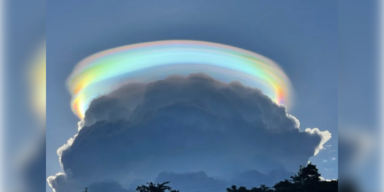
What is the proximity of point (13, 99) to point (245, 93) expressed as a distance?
2622mm

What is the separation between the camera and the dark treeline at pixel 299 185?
4.84m

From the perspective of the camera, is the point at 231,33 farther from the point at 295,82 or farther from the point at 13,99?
the point at 13,99

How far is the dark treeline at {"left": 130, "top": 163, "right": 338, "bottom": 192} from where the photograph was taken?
15.9 ft

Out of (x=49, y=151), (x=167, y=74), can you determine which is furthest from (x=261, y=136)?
(x=49, y=151)

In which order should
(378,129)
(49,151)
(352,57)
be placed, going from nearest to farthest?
(378,129) → (352,57) → (49,151)

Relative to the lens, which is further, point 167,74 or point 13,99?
point 167,74

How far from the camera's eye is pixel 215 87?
16.0ft

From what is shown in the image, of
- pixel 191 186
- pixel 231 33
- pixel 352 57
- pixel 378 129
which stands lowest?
pixel 191 186

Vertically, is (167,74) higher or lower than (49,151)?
higher

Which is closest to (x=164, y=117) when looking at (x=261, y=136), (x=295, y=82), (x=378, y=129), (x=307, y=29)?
(x=261, y=136)

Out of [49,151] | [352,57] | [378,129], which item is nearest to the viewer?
[378,129]

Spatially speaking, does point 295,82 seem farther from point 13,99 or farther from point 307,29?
point 13,99

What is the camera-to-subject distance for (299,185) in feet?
16.2

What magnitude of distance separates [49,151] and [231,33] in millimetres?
2610
